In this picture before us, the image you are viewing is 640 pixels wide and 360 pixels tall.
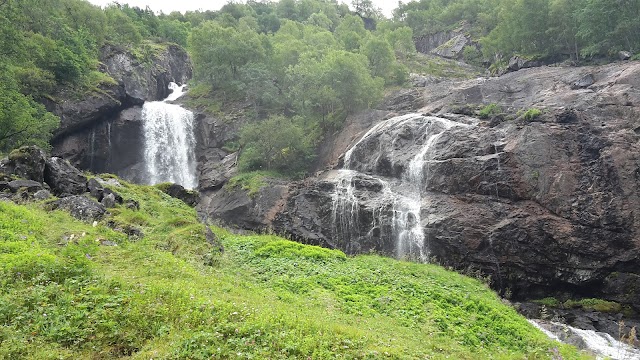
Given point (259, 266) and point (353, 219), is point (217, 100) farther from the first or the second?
point (259, 266)

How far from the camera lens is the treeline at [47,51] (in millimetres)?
21500

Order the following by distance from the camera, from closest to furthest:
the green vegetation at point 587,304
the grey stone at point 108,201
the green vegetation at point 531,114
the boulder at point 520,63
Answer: the grey stone at point 108,201
the green vegetation at point 587,304
the green vegetation at point 531,114
the boulder at point 520,63

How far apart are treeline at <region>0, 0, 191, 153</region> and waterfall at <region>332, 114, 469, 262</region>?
57.4 ft

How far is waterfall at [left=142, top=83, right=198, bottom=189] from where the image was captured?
111ft

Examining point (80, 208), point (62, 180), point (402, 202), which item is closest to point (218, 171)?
point (402, 202)

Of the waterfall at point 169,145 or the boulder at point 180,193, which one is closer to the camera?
the boulder at point 180,193

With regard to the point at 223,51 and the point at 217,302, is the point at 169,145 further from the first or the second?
the point at 217,302

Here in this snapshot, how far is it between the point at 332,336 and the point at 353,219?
56.7ft

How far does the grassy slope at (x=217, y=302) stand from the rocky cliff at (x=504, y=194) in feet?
20.0

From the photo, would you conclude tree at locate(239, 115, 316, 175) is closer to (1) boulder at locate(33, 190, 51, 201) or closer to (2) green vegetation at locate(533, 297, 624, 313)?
(1) boulder at locate(33, 190, 51, 201)

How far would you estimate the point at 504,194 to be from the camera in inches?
851

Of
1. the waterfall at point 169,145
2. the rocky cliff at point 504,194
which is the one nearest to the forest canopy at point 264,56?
the waterfall at point 169,145

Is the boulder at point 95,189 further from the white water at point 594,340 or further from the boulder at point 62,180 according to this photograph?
the white water at point 594,340

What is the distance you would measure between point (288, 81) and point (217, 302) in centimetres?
3396
